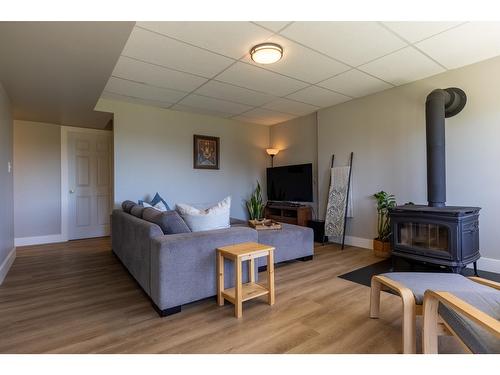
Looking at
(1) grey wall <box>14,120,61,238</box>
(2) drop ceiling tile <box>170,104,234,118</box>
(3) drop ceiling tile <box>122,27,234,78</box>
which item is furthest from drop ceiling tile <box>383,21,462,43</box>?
(1) grey wall <box>14,120,61,238</box>

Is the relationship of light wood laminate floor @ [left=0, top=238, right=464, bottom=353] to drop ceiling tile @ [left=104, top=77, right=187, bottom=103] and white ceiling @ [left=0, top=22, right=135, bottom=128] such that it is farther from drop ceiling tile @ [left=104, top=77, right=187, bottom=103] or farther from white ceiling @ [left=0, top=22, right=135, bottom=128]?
drop ceiling tile @ [left=104, top=77, right=187, bottom=103]

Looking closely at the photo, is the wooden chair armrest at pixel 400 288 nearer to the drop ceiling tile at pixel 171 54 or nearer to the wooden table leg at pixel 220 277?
the wooden table leg at pixel 220 277

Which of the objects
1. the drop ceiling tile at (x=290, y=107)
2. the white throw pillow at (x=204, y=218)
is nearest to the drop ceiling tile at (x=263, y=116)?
the drop ceiling tile at (x=290, y=107)

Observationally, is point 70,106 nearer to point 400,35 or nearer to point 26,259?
point 26,259

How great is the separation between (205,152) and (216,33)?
8.82ft

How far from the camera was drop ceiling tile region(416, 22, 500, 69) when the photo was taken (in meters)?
2.24

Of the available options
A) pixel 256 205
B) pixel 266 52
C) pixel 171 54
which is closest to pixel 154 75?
pixel 171 54

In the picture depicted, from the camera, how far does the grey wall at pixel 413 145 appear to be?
2803mm

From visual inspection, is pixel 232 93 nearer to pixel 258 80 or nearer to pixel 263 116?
pixel 258 80

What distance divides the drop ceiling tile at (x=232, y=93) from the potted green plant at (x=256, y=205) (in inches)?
74.4

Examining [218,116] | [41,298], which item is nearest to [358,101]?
[218,116]

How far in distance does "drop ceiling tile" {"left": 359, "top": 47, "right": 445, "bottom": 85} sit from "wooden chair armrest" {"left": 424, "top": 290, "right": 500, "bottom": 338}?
2.36m

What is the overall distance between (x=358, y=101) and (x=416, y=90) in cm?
82

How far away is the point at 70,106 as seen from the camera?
3.65m
